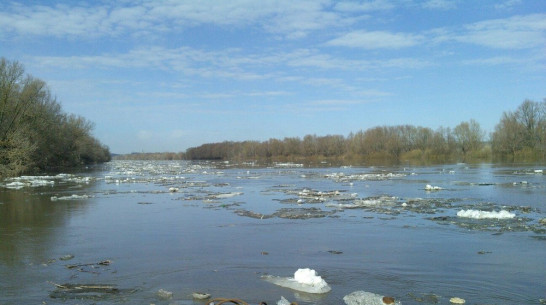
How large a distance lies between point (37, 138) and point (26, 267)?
39960mm

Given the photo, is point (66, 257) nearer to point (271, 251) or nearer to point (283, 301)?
point (271, 251)

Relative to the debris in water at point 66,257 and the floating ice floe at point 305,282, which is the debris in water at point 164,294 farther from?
the debris in water at point 66,257

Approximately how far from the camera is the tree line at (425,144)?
75938mm

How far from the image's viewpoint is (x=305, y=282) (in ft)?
22.1

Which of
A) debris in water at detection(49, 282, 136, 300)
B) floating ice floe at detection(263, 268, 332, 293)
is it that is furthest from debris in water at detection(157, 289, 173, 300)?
floating ice floe at detection(263, 268, 332, 293)

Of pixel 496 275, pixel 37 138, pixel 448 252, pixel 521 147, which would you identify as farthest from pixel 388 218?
pixel 521 147

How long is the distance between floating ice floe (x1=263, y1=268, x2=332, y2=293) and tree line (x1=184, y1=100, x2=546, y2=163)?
68.8 m

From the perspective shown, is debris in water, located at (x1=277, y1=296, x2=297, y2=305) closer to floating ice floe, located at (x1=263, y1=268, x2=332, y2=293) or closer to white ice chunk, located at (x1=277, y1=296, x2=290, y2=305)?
white ice chunk, located at (x1=277, y1=296, x2=290, y2=305)

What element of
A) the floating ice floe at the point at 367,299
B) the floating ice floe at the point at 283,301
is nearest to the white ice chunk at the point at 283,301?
the floating ice floe at the point at 283,301

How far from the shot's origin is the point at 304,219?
1348cm

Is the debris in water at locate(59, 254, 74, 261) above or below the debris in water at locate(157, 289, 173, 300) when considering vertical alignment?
above

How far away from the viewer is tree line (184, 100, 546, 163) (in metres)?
75.9

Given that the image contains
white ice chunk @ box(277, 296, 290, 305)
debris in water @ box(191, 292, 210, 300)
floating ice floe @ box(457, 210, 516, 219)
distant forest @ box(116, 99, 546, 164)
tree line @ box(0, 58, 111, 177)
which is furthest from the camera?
distant forest @ box(116, 99, 546, 164)

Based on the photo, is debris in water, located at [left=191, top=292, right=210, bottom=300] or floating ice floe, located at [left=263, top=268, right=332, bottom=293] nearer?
debris in water, located at [left=191, top=292, right=210, bottom=300]
